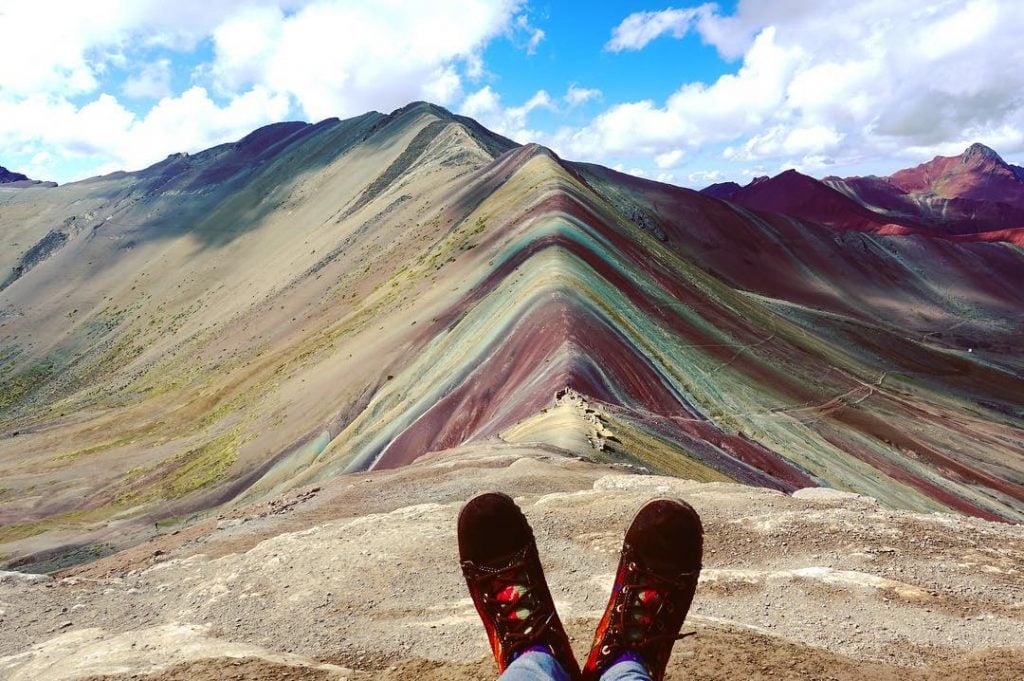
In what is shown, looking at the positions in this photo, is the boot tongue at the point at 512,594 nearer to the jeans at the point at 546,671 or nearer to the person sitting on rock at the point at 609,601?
the person sitting on rock at the point at 609,601

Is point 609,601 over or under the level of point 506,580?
under

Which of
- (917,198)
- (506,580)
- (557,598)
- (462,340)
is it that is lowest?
(557,598)

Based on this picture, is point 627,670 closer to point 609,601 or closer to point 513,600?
point 609,601

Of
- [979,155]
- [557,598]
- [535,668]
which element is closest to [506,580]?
[535,668]

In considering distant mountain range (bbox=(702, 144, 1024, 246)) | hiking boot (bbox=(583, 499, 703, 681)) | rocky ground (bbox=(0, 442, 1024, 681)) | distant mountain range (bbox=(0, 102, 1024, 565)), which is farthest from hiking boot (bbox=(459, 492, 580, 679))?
distant mountain range (bbox=(702, 144, 1024, 246))

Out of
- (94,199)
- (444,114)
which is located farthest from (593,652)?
(94,199)
